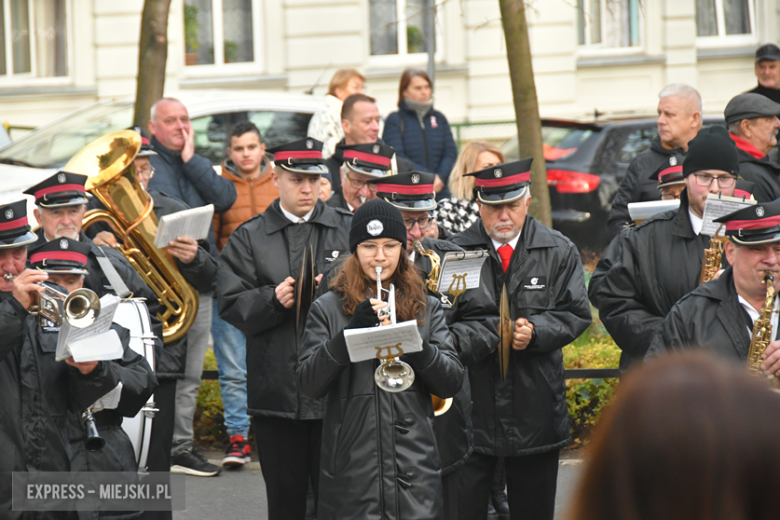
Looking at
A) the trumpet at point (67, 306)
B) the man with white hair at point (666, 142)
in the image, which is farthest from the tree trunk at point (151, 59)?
the trumpet at point (67, 306)

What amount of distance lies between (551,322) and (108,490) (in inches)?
91.6

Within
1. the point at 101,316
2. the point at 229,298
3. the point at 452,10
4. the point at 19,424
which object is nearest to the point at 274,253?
the point at 229,298

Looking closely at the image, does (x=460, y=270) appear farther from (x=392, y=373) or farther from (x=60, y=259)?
(x=60, y=259)

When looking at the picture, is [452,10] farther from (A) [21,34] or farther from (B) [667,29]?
(A) [21,34]

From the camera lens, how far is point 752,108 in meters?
6.70

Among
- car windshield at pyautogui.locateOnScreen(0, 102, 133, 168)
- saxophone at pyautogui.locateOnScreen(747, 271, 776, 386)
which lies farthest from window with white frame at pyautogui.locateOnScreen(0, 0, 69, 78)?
saxophone at pyautogui.locateOnScreen(747, 271, 776, 386)

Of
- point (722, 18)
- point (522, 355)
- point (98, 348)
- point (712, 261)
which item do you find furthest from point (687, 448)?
→ point (722, 18)

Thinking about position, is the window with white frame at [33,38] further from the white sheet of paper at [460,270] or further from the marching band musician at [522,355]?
the white sheet of paper at [460,270]

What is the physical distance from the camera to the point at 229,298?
5.29 m

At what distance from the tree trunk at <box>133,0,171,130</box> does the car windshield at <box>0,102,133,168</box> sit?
2.04 feet

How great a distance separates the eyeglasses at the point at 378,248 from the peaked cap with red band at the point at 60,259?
1.32 metres

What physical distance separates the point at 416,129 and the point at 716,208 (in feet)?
14.7

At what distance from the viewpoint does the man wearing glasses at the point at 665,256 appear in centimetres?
486

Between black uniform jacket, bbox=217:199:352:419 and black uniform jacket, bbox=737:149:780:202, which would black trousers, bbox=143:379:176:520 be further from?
black uniform jacket, bbox=737:149:780:202
